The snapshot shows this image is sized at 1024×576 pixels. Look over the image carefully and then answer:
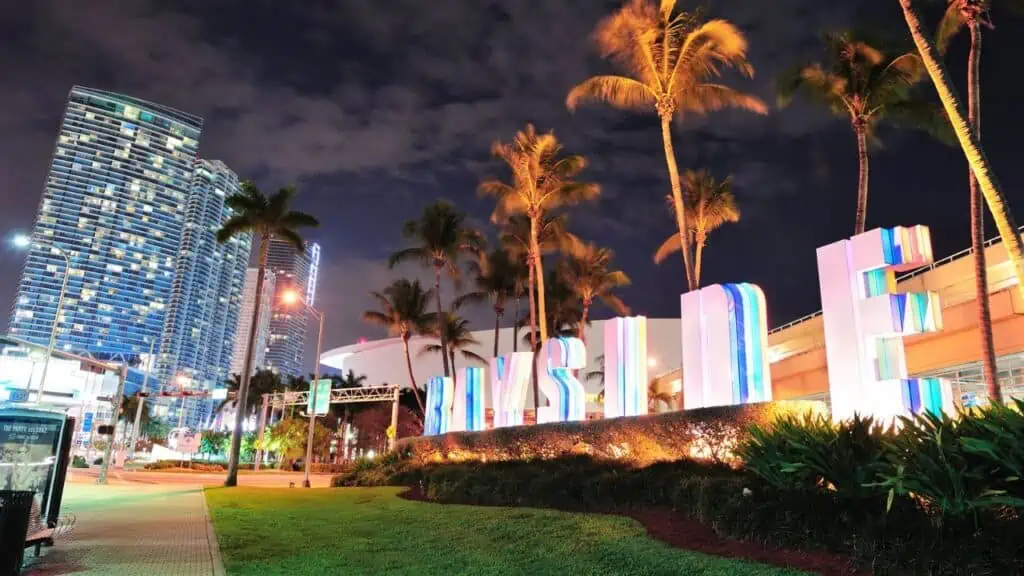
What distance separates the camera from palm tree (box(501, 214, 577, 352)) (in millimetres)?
31219

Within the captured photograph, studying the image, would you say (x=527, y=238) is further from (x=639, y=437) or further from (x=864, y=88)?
(x=639, y=437)

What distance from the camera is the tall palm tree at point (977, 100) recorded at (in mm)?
14453

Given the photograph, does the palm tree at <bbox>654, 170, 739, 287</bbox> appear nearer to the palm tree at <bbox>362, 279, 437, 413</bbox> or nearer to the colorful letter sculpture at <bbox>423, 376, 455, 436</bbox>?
the colorful letter sculpture at <bbox>423, 376, 455, 436</bbox>

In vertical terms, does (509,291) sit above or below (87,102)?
below

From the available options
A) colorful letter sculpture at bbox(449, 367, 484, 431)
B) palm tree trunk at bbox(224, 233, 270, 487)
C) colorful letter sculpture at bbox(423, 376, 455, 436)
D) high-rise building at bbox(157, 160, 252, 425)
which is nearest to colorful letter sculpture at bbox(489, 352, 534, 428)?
colorful letter sculpture at bbox(449, 367, 484, 431)

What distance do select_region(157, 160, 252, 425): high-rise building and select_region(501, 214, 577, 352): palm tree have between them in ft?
399

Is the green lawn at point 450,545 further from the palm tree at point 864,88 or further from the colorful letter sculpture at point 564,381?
the palm tree at point 864,88

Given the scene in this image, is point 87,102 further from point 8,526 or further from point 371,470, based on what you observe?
point 8,526

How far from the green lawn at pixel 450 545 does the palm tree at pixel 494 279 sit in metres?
29.8

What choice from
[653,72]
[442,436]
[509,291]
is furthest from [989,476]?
[509,291]

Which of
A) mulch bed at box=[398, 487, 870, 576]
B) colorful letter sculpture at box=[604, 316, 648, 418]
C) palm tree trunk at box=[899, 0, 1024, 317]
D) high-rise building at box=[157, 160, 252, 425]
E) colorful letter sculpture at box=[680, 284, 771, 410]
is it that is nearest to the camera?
mulch bed at box=[398, 487, 870, 576]

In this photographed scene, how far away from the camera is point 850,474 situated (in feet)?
27.1

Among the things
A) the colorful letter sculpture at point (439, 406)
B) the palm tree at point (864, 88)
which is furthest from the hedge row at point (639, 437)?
the palm tree at point (864, 88)

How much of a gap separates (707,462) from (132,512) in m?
14.6
